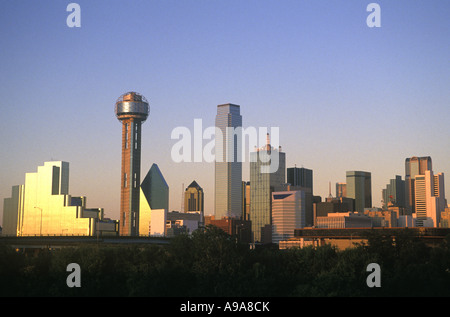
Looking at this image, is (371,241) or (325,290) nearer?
(325,290)
